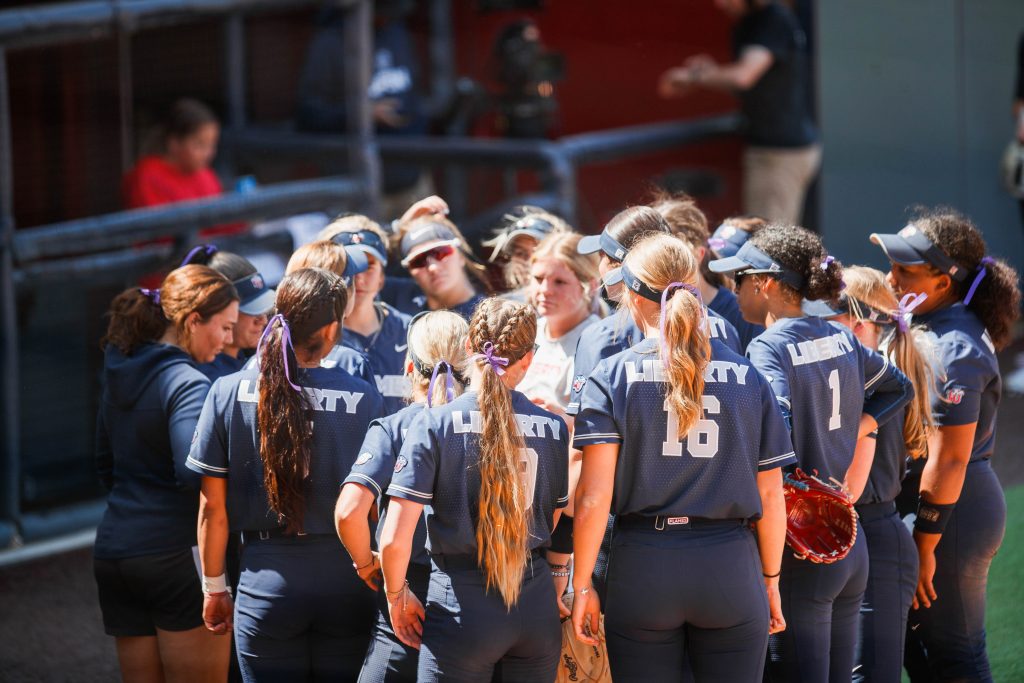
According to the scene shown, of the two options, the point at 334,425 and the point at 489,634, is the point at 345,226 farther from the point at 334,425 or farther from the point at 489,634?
the point at 489,634

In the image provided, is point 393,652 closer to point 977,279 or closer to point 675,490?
point 675,490

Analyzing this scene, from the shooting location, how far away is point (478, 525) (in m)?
2.74

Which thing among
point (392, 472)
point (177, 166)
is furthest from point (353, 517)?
point (177, 166)

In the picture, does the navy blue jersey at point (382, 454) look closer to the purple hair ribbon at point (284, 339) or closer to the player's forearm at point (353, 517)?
the player's forearm at point (353, 517)

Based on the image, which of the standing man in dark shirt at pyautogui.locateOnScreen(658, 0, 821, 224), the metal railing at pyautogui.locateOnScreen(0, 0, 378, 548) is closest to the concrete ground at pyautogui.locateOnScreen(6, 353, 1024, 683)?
the metal railing at pyautogui.locateOnScreen(0, 0, 378, 548)

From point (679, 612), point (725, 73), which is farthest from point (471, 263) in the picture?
point (725, 73)

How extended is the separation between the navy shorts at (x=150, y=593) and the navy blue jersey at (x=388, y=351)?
0.79m

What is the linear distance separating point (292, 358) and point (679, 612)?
1156 millimetres

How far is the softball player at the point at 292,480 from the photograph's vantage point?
2984 millimetres

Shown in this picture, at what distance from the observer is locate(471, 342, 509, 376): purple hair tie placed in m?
2.78

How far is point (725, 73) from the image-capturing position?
7.55m

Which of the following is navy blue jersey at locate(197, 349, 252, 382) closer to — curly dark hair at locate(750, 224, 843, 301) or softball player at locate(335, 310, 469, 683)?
softball player at locate(335, 310, 469, 683)

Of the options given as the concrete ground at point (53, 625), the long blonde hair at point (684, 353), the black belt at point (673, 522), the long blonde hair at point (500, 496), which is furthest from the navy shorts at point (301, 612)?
the concrete ground at point (53, 625)

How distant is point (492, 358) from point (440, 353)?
0.19 meters
